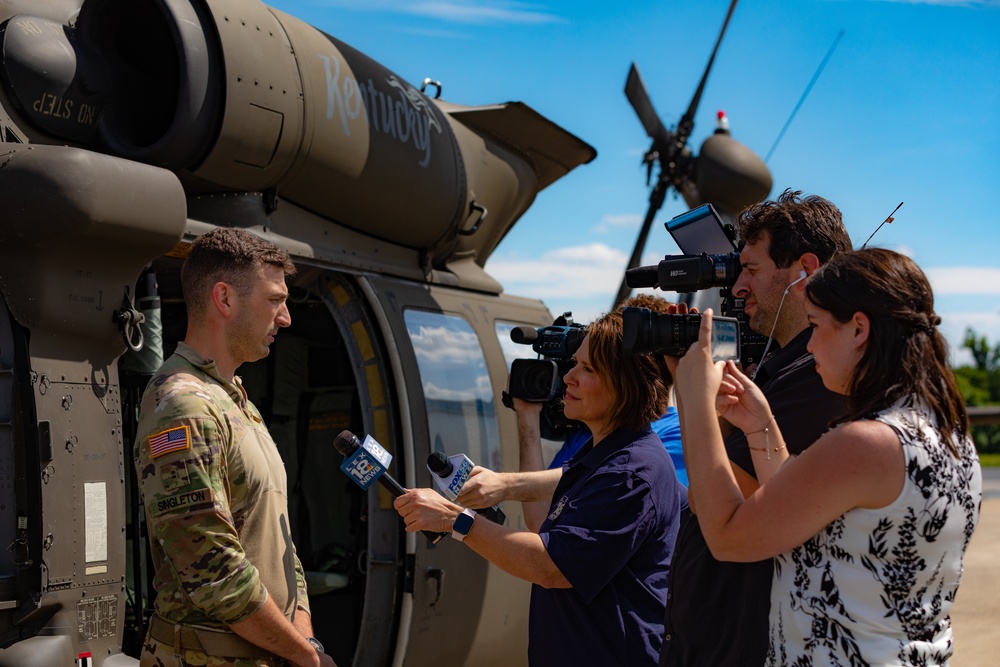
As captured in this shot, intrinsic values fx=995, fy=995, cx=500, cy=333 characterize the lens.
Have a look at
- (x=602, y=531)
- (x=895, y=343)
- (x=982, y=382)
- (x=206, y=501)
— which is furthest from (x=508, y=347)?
(x=982, y=382)

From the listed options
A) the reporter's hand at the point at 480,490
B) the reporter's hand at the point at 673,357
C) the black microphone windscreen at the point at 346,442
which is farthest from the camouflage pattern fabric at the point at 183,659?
the reporter's hand at the point at 673,357

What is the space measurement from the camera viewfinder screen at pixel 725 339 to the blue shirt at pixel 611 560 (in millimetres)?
531

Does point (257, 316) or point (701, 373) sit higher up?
point (257, 316)

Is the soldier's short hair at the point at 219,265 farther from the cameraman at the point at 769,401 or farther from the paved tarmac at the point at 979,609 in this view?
the paved tarmac at the point at 979,609

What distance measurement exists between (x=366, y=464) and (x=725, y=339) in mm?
1108

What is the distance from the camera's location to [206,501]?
239 centimetres

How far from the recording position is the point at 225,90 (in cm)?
403

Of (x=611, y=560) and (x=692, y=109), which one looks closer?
(x=611, y=560)

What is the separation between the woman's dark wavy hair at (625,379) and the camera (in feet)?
9.22

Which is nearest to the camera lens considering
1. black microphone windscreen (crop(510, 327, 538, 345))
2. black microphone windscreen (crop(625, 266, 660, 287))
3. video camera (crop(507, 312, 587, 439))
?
video camera (crop(507, 312, 587, 439))

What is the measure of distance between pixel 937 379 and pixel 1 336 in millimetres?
2729

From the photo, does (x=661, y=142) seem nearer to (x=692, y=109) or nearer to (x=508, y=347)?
(x=692, y=109)

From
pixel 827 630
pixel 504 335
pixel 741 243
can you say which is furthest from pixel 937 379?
pixel 504 335

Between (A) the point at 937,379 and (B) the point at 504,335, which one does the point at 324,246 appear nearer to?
(B) the point at 504,335
